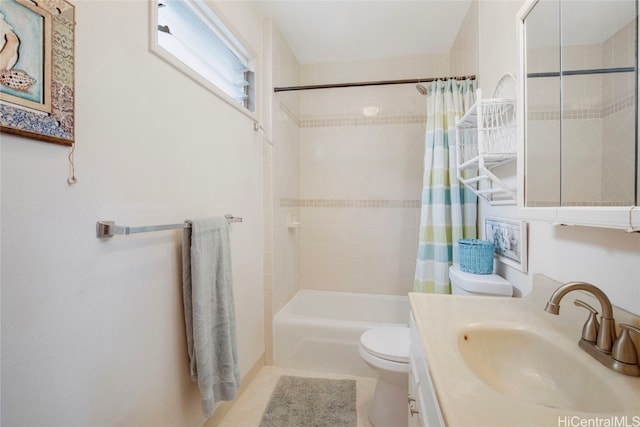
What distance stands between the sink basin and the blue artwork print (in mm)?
1242

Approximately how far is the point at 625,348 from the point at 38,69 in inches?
59.7

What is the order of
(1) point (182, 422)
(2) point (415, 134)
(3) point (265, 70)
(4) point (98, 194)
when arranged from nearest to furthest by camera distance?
(4) point (98, 194) < (1) point (182, 422) < (3) point (265, 70) < (2) point (415, 134)

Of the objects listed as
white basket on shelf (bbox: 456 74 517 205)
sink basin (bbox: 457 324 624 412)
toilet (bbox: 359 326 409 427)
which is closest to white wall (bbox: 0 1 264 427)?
toilet (bbox: 359 326 409 427)

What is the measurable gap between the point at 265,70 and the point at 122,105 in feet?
4.44

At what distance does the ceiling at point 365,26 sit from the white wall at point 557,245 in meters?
0.42

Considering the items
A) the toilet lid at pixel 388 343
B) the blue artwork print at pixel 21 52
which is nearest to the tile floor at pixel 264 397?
the toilet lid at pixel 388 343

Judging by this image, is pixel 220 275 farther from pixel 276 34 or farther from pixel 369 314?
pixel 276 34

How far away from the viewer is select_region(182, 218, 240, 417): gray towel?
115cm

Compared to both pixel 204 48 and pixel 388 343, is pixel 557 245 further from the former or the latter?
pixel 204 48

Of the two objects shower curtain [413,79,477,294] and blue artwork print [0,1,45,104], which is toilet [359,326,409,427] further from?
blue artwork print [0,1,45,104]

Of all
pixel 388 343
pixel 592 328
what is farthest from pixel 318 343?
pixel 592 328

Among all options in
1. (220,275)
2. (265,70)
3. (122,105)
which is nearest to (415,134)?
(265,70)

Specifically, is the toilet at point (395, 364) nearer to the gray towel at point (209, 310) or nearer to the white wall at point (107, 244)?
the gray towel at point (209, 310)

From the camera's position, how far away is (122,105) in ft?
2.98
